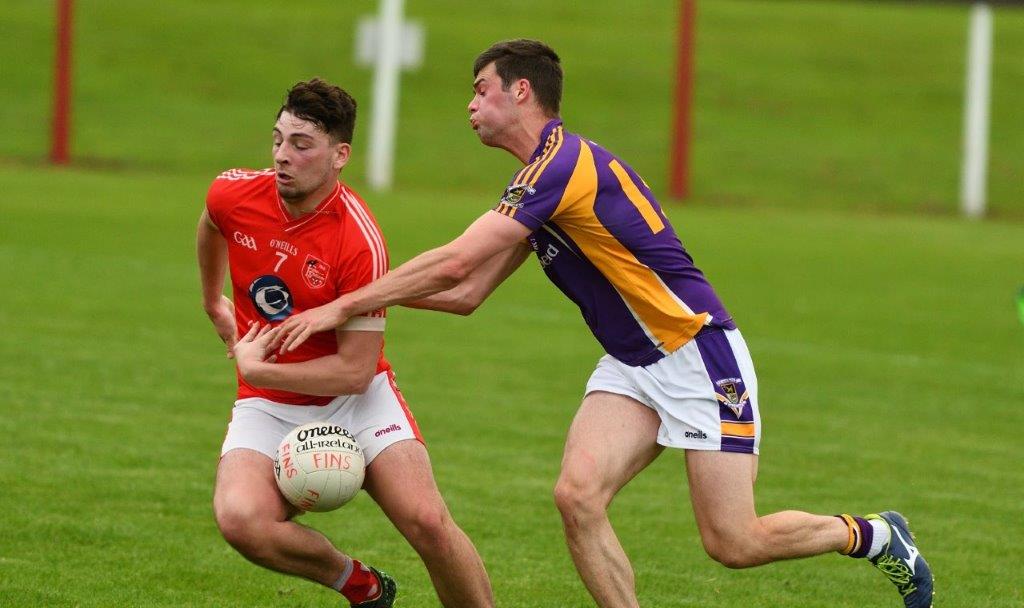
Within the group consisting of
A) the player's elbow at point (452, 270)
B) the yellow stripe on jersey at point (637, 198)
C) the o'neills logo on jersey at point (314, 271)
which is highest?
the yellow stripe on jersey at point (637, 198)

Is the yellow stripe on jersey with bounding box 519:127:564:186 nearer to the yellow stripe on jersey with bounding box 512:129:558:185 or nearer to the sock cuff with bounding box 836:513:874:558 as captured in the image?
the yellow stripe on jersey with bounding box 512:129:558:185

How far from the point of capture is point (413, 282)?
6414 millimetres

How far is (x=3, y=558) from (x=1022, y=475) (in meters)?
6.75

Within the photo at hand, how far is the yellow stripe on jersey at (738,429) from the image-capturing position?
671 cm

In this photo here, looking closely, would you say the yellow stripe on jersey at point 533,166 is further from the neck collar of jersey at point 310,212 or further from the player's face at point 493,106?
the neck collar of jersey at point 310,212

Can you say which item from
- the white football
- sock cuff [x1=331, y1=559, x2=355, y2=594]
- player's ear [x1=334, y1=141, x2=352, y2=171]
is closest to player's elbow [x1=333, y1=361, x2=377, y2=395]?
the white football

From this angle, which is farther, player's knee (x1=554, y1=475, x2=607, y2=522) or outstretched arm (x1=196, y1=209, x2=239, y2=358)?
outstretched arm (x1=196, y1=209, x2=239, y2=358)

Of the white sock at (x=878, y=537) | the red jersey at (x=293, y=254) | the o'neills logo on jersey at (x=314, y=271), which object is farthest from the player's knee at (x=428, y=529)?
the white sock at (x=878, y=537)

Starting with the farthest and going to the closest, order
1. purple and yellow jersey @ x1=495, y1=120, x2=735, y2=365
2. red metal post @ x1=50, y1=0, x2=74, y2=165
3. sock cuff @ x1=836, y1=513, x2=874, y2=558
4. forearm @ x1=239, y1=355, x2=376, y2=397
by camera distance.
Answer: red metal post @ x1=50, y1=0, x2=74, y2=165 < sock cuff @ x1=836, y1=513, x2=874, y2=558 < purple and yellow jersey @ x1=495, y1=120, x2=735, y2=365 < forearm @ x1=239, y1=355, x2=376, y2=397

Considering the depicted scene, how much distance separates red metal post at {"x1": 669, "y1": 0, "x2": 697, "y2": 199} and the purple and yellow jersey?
2568cm

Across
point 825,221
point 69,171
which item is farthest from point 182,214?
point 825,221

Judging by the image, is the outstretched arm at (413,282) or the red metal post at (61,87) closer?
the outstretched arm at (413,282)

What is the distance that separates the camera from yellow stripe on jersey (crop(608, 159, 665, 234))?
22.2 ft

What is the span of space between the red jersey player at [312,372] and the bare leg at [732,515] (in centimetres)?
98
